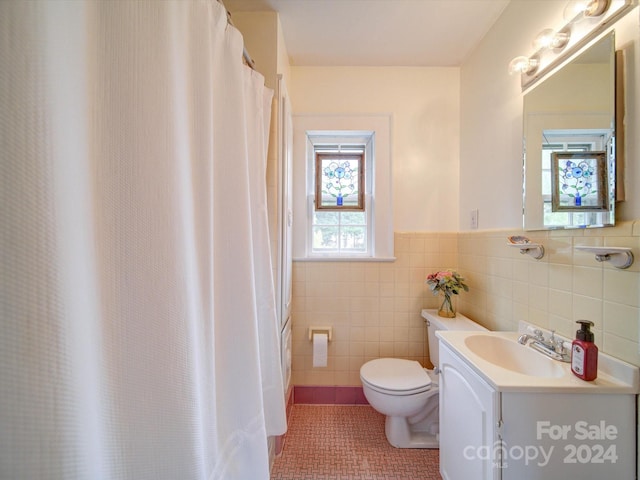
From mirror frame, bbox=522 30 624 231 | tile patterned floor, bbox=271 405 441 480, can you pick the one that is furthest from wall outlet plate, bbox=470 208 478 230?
tile patterned floor, bbox=271 405 441 480

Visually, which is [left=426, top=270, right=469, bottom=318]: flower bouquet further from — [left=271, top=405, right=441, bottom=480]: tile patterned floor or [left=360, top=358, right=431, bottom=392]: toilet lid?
[left=271, top=405, right=441, bottom=480]: tile patterned floor

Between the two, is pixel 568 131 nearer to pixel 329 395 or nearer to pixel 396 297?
pixel 396 297

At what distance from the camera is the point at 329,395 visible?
1.78 m

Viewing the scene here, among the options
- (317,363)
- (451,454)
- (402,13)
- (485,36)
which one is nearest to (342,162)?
(402,13)

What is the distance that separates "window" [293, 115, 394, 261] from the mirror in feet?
2.74

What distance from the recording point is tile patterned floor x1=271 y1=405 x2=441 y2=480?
1248mm

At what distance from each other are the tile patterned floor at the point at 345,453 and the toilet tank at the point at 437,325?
1.75 feet

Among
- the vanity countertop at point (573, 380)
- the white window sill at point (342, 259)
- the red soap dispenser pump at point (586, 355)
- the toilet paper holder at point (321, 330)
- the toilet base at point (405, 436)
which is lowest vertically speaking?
the toilet base at point (405, 436)

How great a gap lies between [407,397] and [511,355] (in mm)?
568

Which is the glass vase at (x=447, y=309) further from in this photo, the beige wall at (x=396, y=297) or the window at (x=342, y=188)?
the window at (x=342, y=188)

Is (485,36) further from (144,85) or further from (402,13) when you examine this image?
(144,85)

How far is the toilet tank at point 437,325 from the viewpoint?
1453 mm

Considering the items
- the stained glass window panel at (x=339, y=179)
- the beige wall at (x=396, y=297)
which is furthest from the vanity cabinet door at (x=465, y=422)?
the stained glass window panel at (x=339, y=179)

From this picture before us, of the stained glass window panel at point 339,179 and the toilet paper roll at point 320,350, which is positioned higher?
the stained glass window panel at point 339,179
